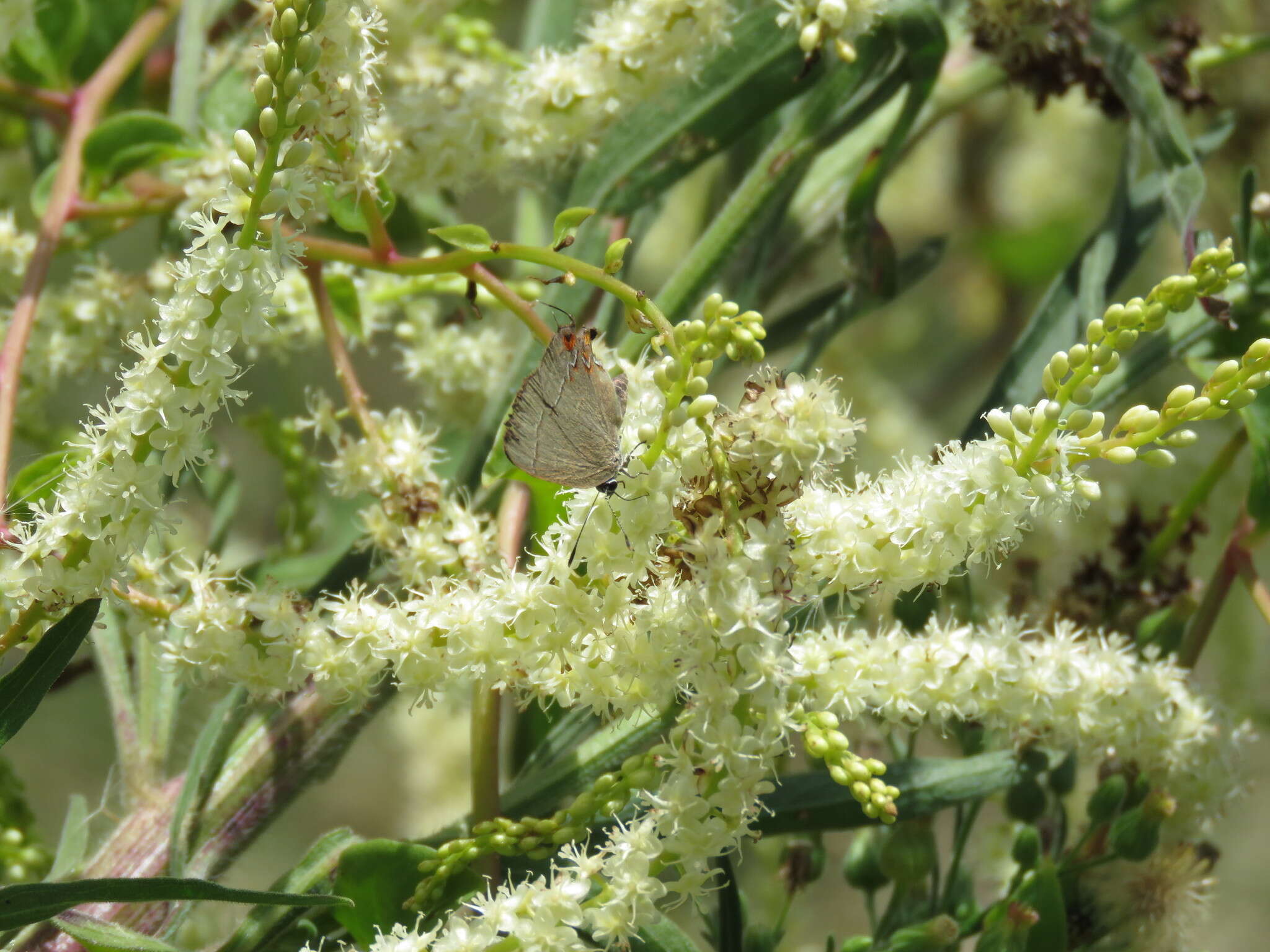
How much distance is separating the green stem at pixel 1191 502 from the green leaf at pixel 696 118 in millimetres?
478

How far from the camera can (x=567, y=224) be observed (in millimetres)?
811

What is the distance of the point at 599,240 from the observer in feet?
3.65

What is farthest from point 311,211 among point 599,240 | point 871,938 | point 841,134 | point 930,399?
point 930,399

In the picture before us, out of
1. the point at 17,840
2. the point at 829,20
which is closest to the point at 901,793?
the point at 829,20

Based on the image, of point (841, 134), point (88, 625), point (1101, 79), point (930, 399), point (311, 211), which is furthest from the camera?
point (930, 399)

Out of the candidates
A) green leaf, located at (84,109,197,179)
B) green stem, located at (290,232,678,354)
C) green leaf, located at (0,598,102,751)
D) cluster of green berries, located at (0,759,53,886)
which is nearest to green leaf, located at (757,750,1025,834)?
green stem, located at (290,232,678,354)

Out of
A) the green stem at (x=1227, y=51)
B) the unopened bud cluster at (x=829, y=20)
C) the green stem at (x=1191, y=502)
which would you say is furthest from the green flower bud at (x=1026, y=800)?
the green stem at (x=1227, y=51)

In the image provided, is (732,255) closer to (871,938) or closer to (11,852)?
(871,938)

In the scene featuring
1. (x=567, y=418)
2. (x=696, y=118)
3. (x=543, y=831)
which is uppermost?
(x=696, y=118)

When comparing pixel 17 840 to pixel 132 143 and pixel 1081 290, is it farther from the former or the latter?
pixel 1081 290

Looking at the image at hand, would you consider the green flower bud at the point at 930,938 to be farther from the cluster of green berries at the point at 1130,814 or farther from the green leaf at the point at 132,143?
the green leaf at the point at 132,143

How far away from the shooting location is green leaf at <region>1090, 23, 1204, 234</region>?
1.00 metres

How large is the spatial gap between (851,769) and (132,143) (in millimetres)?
831

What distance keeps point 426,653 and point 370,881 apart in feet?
0.57
